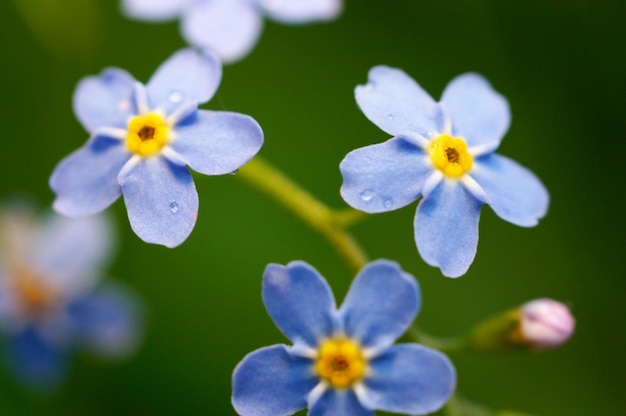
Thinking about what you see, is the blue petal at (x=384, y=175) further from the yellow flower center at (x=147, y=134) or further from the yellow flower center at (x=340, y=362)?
the yellow flower center at (x=147, y=134)

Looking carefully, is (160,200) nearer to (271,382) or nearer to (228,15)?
(271,382)

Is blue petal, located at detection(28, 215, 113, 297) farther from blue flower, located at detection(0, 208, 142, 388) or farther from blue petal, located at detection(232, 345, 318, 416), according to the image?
blue petal, located at detection(232, 345, 318, 416)

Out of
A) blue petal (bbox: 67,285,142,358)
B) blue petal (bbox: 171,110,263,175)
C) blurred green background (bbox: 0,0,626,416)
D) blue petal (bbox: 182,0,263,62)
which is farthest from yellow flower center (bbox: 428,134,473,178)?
blue petal (bbox: 67,285,142,358)

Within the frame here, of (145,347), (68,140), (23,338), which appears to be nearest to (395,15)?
(68,140)

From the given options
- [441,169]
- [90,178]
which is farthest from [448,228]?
[90,178]

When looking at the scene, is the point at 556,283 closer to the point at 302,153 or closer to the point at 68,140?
the point at 302,153

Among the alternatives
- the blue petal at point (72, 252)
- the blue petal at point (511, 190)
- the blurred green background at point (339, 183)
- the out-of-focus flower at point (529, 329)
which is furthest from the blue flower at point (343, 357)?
the blue petal at point (72, 252)
